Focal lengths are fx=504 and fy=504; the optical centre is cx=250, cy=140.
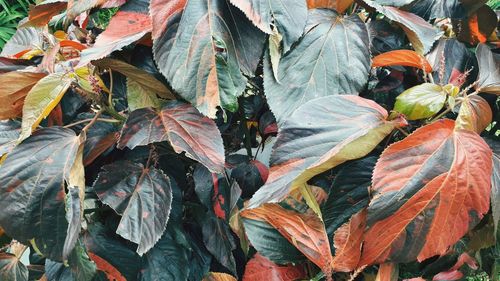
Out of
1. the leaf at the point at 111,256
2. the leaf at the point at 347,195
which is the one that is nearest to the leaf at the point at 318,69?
the leaf at the point at 347,195

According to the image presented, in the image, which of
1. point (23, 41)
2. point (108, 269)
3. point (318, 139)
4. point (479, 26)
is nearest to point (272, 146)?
point (318, 139)

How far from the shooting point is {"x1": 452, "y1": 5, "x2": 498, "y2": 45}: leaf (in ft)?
2.67

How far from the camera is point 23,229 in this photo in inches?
25.2

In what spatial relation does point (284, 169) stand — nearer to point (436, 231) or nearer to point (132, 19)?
point (436, 231)

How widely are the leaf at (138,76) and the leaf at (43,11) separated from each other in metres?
0.16

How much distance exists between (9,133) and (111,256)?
0.25 m

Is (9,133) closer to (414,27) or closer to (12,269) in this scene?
(12,269)

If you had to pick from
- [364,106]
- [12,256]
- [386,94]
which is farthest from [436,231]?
[12,256]

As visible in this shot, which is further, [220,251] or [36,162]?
[220,251]

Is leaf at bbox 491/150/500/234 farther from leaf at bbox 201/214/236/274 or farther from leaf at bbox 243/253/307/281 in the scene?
leaf at bbox 201/214/236/274

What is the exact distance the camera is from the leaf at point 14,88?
69 centimetres

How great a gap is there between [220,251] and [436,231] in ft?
1.19

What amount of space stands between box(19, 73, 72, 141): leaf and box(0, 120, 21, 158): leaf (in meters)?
0.11

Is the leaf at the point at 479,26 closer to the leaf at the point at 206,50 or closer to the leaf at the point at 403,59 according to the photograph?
the leaf at the point at 403,59
